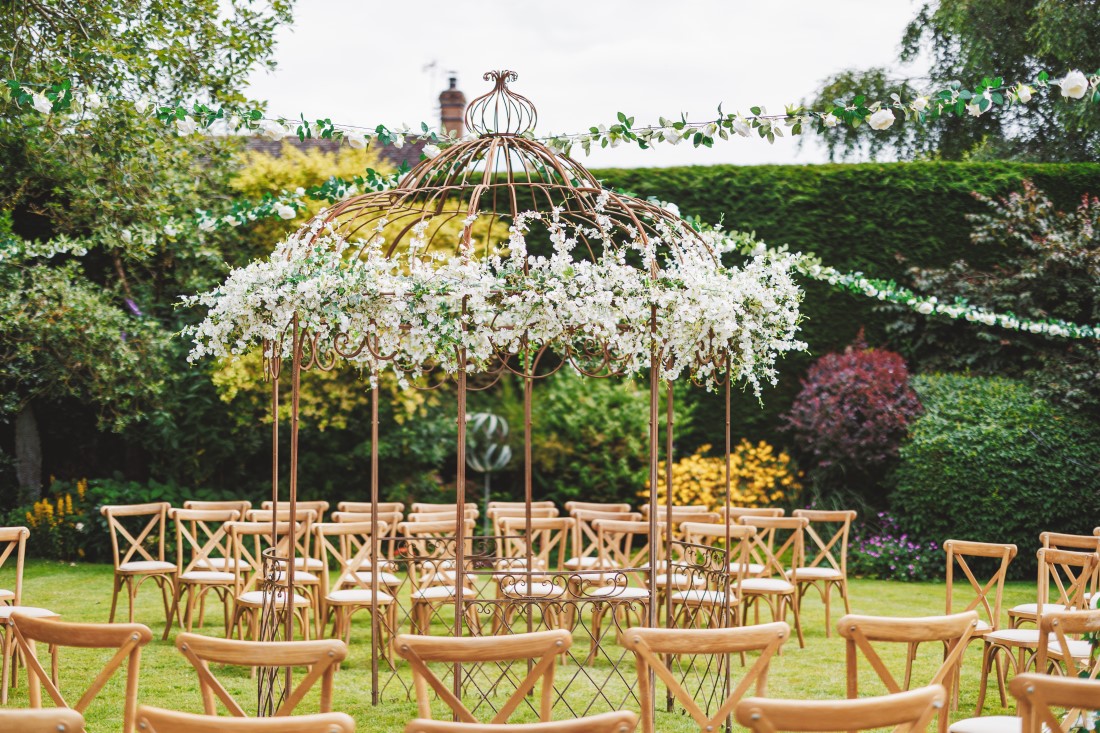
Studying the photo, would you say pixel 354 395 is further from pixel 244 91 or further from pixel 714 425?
pixel 714 425

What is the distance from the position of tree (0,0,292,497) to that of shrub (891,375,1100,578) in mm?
7095

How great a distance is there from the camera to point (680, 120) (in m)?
6.03

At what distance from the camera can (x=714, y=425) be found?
11781 mm

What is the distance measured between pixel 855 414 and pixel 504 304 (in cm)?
691

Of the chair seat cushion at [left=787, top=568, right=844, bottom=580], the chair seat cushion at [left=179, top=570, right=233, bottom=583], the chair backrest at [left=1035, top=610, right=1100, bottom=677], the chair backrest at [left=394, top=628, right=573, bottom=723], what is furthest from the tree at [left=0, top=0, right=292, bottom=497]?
the chair backrest at [left=1035, top=610, right=1100, bottom=677]

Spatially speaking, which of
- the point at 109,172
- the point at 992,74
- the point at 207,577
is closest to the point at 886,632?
the point at 207,577

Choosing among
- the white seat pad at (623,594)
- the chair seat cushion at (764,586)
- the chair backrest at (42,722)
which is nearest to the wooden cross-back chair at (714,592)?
the chair seat cushion at (764,586)

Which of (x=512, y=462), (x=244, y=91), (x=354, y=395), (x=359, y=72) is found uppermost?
(x=359, y=72)

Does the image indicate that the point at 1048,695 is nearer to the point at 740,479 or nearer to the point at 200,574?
the point at 200,574

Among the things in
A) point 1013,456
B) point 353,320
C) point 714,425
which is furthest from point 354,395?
point 1013,456

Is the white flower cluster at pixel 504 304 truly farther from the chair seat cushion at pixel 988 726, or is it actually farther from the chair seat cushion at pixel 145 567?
the chair seat cushion at pixel 145 567

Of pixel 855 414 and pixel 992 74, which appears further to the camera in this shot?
pixel 992 74

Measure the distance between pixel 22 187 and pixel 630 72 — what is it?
39.3 feet

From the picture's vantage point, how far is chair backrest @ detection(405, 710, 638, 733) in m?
2.57
